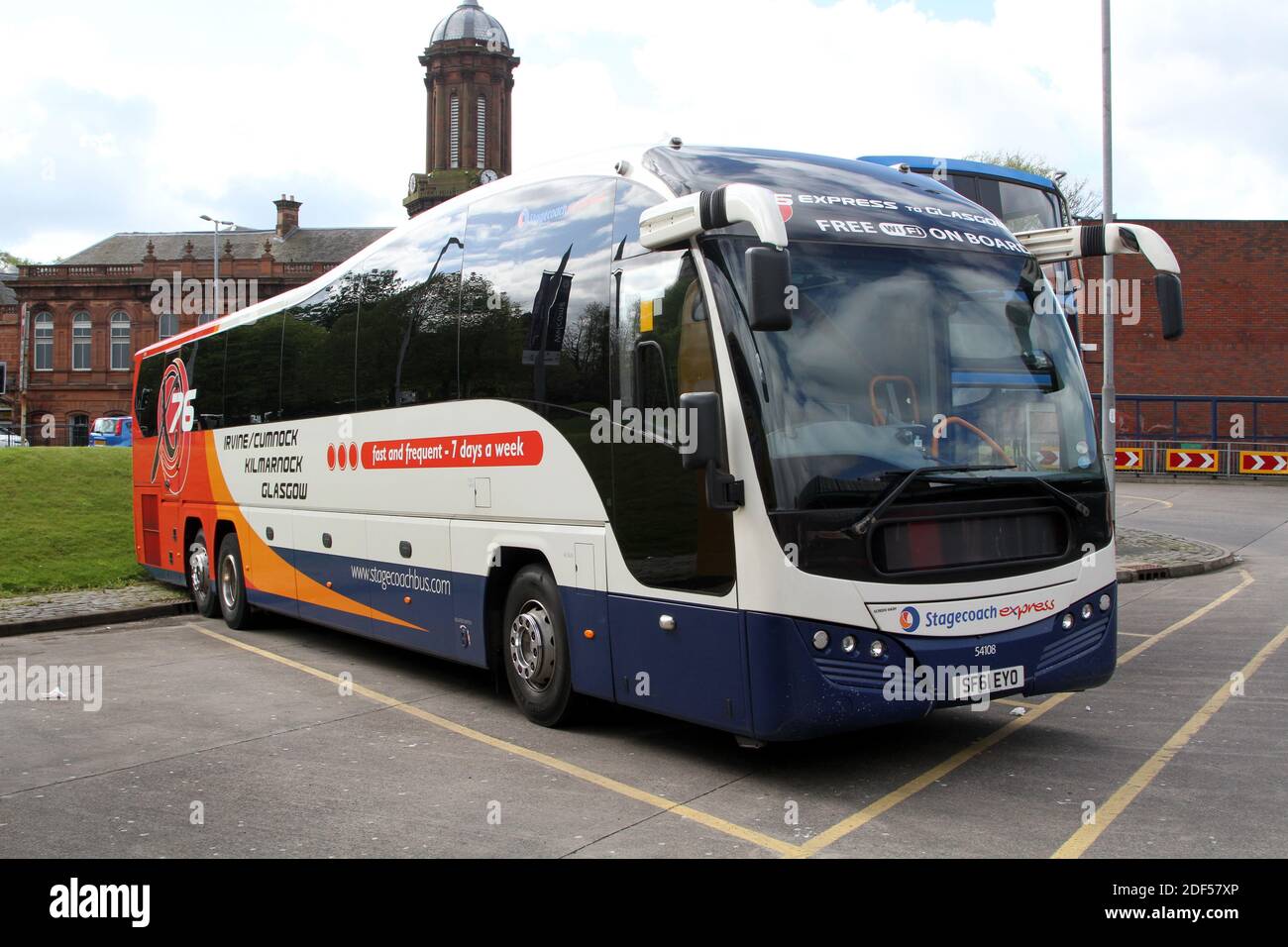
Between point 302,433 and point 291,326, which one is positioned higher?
point 291,326

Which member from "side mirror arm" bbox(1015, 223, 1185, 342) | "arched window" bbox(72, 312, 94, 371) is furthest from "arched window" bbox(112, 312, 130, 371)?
"side mirror arm" bbox(1015, 223, 1185, 342)

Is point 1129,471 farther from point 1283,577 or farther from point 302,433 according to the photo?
point 302,433

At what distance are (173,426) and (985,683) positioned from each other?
38.0 feet

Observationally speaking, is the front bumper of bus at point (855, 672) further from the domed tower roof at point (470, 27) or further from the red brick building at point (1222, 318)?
the domed tower roof at point (470, 27)

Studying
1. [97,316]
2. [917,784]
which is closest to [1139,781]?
[917,784]

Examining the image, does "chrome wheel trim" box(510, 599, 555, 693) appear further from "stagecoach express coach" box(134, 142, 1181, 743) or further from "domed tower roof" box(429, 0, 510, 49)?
"domed tower roof" box(429, 0, 510, 49)

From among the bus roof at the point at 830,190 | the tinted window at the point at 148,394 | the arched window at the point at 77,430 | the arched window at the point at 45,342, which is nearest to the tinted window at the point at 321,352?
the bus roof at the point at 830,190

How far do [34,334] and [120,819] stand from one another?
82856 millimetres

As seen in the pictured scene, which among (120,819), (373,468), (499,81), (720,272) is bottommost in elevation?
(120,819)

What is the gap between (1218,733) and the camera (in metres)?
7.62

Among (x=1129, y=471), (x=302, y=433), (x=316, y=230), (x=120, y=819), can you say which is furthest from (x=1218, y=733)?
(x=316, y=230)

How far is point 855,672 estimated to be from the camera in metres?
6.19

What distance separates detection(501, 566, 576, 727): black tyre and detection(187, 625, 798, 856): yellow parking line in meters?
0.38

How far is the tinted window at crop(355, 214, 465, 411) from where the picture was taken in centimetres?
906
